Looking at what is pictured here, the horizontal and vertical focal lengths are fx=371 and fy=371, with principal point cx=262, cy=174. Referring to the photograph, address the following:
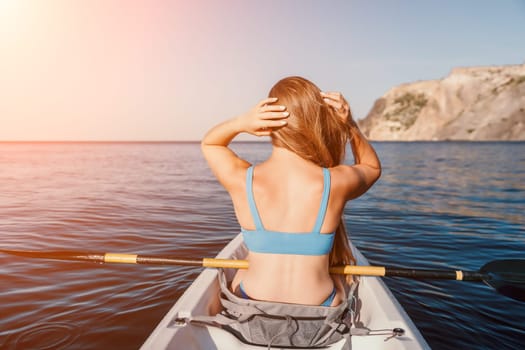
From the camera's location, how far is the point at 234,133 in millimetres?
2713

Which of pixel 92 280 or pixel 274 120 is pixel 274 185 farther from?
pixel 92 280

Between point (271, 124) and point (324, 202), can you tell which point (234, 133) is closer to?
point (271, 124)

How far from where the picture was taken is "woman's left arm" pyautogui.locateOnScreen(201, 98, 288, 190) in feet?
7.54

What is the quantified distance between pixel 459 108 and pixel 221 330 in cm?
11539

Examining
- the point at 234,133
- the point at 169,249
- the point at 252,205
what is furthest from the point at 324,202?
the point at 169,249

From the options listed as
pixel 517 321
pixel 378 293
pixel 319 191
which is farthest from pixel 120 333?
pixel 517 321

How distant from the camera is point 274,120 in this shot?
2.29 m

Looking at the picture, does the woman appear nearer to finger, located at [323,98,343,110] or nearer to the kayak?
finger, located at [323,98,343,110]

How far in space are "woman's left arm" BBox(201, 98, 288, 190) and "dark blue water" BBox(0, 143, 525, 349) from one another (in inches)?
106

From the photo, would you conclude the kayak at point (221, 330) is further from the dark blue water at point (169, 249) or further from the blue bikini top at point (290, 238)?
the dark blue water at point (169, 249)

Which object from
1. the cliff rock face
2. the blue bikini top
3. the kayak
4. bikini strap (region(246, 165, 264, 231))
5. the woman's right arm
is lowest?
the kayak

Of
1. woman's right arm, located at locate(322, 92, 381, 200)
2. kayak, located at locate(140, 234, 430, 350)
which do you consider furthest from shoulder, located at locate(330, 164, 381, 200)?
kayak, located at locate(140, 234, 430, 350)

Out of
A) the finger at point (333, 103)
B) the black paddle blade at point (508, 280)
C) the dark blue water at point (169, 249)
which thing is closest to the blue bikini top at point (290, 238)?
the finger at point (333, 103)

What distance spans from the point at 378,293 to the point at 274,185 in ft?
6.04
